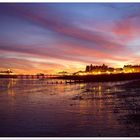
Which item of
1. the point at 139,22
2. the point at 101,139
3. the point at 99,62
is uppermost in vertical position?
the point at 139,22

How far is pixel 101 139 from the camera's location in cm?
493

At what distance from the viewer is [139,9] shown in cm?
540

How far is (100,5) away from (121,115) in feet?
8.85

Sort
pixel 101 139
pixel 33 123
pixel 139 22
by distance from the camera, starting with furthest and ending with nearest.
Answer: pixel 33 123 < pixel 139 22 < pixel 101 139

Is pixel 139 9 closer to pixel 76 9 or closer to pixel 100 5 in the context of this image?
pixel 100 5

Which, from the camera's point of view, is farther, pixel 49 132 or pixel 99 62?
pixel 99 62

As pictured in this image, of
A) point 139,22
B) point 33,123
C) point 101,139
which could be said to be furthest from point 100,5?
point 33,123

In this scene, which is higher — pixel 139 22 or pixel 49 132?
pixel 139 22

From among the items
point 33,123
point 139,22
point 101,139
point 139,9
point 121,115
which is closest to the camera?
point 101,139

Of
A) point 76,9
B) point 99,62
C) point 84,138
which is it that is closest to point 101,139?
point 84,138

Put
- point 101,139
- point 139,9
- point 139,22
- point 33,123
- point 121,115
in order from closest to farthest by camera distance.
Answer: point 101,139 → point 139,9 → point 139,22 → point 33,123 → point 121,115

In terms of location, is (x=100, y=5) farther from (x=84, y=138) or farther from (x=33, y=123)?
(x=33, y=123)

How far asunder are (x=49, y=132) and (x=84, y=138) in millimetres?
948

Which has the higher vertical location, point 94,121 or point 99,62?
point 99,62
